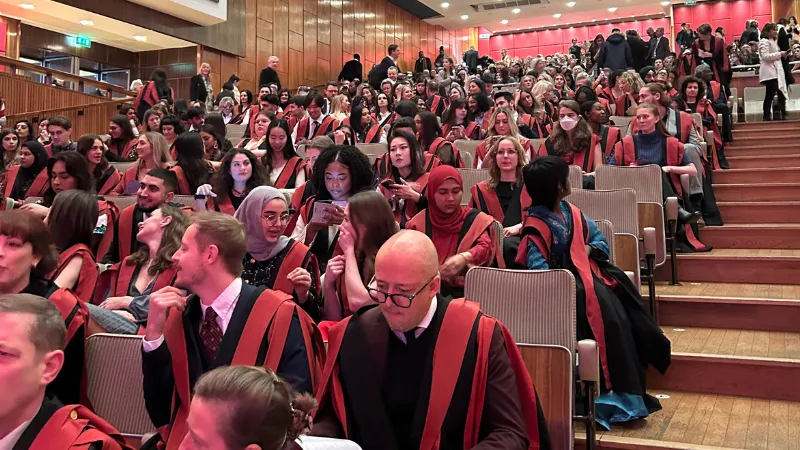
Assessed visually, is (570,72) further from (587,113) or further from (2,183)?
(2,183)

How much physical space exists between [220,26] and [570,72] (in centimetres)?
688

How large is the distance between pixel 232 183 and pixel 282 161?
98 centimetres

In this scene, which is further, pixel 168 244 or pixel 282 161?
pixel 282 161

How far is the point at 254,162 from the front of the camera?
14.3 feet

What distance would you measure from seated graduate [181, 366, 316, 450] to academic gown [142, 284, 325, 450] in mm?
559

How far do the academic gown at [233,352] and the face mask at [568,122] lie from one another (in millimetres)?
3583

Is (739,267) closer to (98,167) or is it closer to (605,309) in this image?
(605,309)

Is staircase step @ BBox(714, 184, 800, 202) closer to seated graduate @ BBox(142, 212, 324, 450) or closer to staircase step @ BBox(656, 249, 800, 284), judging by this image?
staircase step @ BBox(656, 249, 800, 284)

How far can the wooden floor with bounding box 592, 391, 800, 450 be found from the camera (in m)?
2.43

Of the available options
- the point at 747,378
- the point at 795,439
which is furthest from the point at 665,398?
the point at 795,439

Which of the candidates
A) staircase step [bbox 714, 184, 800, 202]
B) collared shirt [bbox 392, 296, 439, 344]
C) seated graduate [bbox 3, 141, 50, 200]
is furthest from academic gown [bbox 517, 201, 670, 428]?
seated graduate [bbox 3, 141, 50, 200]

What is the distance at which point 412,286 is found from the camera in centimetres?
167

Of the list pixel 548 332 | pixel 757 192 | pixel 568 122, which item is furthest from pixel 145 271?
pixel 757 192

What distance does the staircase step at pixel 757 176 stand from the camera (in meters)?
5.44
